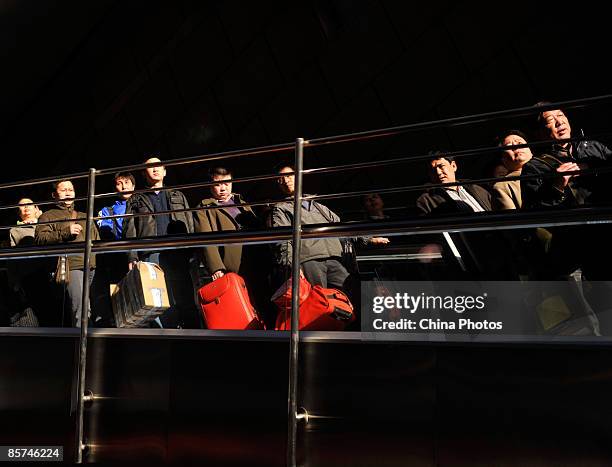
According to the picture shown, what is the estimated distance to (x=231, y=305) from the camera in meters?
4.00

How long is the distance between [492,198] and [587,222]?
26.5 inches

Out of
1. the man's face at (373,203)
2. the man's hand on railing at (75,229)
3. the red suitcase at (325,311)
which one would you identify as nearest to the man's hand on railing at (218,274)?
the red suitcase at (325,311)

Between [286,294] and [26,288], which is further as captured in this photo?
[26,288]

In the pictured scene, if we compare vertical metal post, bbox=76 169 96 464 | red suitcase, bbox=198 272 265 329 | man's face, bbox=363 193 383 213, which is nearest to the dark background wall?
man's face, bbox=363 193 383 213

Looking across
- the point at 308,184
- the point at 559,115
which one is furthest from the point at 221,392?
the point at 308,184

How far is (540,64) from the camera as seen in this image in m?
→ 7.46

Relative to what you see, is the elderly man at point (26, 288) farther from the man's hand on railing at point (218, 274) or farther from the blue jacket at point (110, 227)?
the man's hand on railing at point (218, 274)

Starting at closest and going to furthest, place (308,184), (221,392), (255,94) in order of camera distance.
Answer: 1. (221,392)
2. (308,184)
3. (255,94)

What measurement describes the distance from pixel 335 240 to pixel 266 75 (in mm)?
6105

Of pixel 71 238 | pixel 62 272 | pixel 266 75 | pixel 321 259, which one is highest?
pixel 266 75

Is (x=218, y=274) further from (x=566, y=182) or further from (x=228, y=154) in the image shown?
(x=566, y=182)

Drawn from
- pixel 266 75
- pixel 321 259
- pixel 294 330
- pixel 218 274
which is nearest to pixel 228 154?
pixel 218 274

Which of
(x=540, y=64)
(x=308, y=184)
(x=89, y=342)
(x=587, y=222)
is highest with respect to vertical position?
(x=540, y=64)

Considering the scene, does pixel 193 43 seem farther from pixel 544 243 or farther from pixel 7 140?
pixel 544 243
